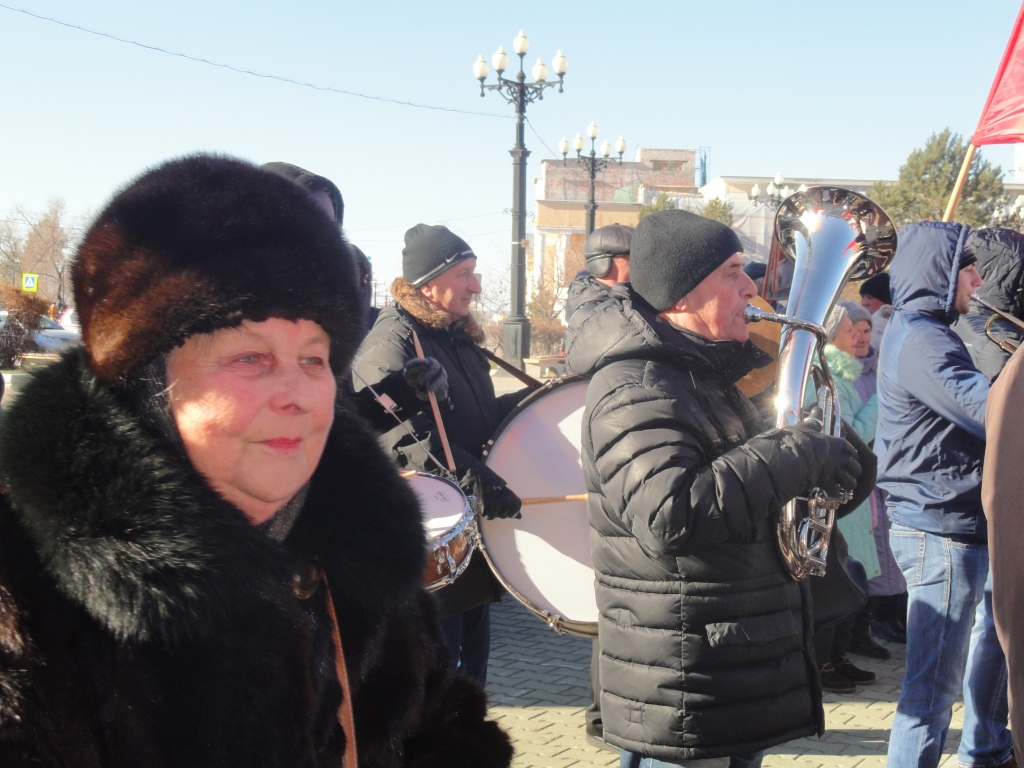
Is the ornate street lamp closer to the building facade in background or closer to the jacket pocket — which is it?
the jacket pocket

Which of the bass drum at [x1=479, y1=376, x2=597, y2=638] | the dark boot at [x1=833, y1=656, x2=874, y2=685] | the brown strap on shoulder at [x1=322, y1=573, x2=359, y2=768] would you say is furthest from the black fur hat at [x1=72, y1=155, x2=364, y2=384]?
the dark boot at [x1=833, y1=656, x2=874, y2=685]

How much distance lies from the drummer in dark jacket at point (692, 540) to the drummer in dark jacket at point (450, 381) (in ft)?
3.56

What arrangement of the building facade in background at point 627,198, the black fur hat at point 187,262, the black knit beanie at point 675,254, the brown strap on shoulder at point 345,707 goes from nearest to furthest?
the black fur hat at point 187,262
the brown strap on shoulder at point 345,707
the black knit beanie at point 675,254
the building facade in background at point 627,198

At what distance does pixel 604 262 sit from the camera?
504 centimetres

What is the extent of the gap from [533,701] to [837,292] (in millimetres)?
2635

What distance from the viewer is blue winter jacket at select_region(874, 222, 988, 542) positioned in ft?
11.4

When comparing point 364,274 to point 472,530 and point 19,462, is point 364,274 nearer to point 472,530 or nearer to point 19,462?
point 472,530

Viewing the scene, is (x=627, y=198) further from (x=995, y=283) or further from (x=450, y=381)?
(x=450, y=381)

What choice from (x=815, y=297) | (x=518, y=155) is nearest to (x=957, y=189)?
(x=815, y=297)

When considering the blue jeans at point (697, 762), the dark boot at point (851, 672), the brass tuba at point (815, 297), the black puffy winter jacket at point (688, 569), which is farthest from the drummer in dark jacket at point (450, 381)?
the dark boot at point (851, 672)

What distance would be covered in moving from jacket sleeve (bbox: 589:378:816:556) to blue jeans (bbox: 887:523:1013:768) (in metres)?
1.34

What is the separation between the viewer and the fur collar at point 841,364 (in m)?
5.27

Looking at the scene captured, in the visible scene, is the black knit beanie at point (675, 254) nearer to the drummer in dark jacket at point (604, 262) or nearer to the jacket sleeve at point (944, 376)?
the jacket sleeve at point (944, 376)

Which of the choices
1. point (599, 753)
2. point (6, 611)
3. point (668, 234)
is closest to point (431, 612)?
point (6, 611)
